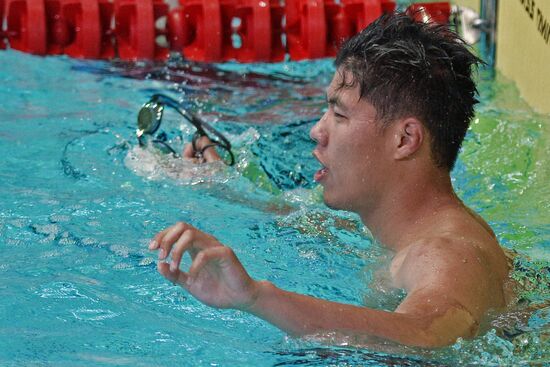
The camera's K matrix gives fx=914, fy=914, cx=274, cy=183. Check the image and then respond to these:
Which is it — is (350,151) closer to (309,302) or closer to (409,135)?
(409,135)

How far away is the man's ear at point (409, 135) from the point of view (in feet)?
6.79

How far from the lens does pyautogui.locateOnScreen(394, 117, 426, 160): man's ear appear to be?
2.07m

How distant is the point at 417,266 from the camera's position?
1.89 meters

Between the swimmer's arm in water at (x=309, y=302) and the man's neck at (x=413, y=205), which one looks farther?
the man's neck at (x=413, y=205)

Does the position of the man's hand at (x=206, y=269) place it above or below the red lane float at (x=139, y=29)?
below

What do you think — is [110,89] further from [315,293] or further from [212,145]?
[315,293]

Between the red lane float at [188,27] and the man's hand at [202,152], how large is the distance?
181 cm

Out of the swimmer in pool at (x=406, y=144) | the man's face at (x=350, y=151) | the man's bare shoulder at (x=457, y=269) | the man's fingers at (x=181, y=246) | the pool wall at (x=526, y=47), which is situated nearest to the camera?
the man's fingers at (x=181, y=246)

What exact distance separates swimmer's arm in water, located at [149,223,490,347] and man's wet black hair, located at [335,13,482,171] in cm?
44

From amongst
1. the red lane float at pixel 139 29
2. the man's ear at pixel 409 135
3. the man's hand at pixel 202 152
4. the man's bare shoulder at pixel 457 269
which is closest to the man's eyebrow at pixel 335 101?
the man's ear at pixel 409 135

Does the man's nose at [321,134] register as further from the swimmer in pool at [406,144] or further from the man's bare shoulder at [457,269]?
the man's bare shoulder at [457,269]

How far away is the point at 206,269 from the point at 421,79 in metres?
0.75

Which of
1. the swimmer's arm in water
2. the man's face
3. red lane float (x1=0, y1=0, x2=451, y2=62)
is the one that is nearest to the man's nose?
the man's face

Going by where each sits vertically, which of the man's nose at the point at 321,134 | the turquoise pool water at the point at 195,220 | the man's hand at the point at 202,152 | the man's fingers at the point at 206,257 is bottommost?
the turquoise pool water at the point at 195,220
